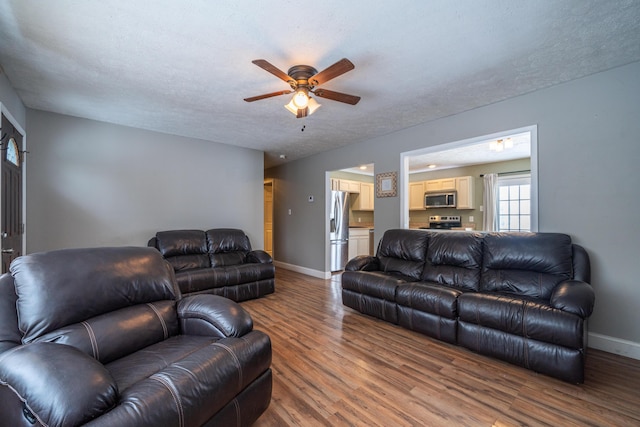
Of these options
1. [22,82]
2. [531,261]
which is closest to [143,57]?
[22,82]

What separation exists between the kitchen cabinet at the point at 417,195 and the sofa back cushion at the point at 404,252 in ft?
11.6

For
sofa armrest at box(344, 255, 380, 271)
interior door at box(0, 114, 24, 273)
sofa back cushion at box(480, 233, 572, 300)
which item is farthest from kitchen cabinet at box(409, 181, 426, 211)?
interior door at box(0, 114, 24, 273)

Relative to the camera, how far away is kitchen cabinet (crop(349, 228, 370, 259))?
608cm

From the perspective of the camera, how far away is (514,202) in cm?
561

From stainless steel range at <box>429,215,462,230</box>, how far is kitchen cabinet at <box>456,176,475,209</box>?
12.6 inches

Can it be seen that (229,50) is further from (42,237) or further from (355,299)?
(42,237)

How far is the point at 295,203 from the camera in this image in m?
6.09

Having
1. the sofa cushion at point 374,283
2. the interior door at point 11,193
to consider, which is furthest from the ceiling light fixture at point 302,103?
the interior door at point 11,193

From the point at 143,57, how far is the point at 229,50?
29.8 inches

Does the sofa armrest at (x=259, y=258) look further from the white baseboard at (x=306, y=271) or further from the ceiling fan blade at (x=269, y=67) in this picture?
the ceiling fan blade at (x=269, y=67)

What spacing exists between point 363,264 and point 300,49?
2527mm

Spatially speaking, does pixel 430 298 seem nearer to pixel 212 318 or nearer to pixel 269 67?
pixel 212 318

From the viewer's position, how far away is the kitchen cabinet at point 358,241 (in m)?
6.08

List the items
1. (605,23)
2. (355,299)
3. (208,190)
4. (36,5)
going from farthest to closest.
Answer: (208,190) → (355,299) → (605,23) → (36,5)
